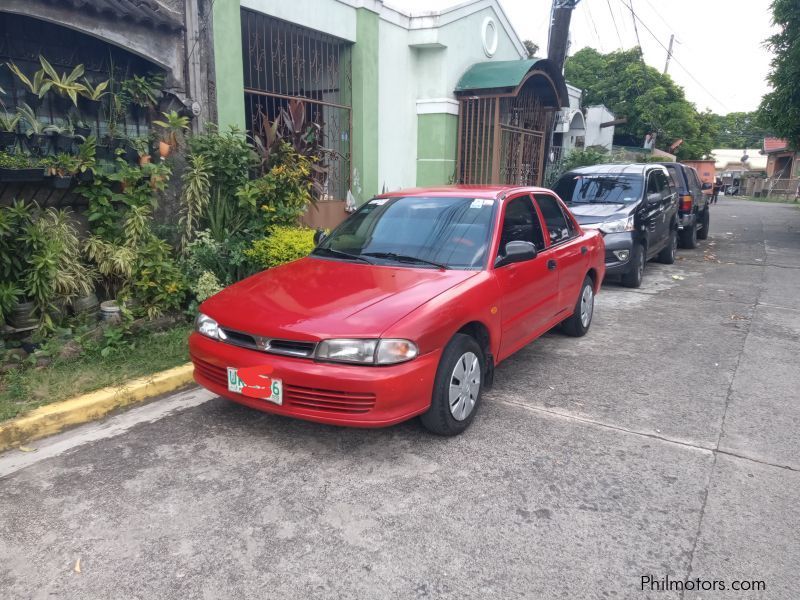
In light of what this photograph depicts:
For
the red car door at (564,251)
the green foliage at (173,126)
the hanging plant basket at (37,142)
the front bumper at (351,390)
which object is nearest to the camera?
the front bumper at (351,390)

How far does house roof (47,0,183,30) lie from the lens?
5.65m

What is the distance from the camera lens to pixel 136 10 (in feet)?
20.0

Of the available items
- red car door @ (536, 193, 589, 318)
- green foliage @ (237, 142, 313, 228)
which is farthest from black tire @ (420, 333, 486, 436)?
green foliage @ (237, 142, 313, 228)

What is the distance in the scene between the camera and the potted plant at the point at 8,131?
4.97m

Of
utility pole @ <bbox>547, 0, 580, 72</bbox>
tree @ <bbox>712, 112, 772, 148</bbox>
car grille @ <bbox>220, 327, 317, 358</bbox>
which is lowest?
car grille @ <bbox>220, 327, 317, 358</bbox>

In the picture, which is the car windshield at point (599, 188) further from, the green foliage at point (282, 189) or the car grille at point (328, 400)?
the car grille at point (328, 400)

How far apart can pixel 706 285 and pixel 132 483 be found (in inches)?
342

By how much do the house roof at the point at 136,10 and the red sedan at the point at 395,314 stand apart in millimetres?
3242

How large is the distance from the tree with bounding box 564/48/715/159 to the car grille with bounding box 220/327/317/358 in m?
34.2

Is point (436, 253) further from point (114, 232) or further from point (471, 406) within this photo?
point (114, 232)

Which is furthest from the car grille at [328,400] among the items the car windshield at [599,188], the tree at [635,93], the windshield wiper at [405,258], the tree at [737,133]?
the tree at [737,133]

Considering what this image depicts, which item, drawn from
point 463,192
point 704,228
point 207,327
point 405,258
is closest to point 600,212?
point 463,192

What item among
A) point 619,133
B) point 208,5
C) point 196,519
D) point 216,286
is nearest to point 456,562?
point 196,519

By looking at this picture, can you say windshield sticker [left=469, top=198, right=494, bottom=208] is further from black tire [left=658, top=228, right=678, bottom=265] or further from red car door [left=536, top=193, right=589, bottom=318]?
black tire [left=658, top=228, right=678, bottom=265]
